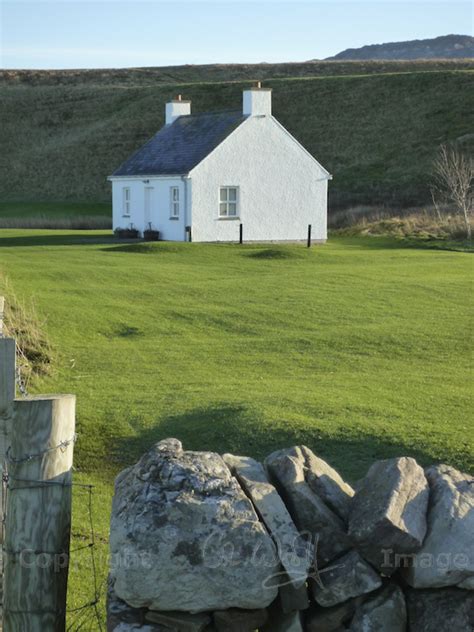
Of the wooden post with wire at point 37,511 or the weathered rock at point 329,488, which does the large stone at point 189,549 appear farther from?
the weathered rock at point 329,488

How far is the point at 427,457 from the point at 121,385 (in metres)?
5.21

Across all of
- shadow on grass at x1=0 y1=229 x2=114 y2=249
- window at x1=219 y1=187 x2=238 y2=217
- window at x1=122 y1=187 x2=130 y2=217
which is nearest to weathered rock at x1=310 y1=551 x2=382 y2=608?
shadow on grass at x1=0 y1=229 x2=114 y2=249

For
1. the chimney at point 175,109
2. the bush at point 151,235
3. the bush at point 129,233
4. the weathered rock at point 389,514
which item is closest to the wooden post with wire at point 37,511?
the weathered rock at point 389,514

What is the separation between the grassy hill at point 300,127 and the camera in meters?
76.4

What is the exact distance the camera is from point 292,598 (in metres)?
5.79

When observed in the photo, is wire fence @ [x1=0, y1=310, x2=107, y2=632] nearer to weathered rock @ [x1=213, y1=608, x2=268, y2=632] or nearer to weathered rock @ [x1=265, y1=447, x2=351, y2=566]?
weathered rock @ [x1=213, y1=608, x2=268, y2=632]

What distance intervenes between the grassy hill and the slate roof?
1878 centimetres

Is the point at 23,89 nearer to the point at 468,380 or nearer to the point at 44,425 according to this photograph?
the point at 468,380

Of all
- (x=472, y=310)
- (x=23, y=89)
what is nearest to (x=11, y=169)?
(x=23, y=89)

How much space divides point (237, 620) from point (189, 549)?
509 millimetres

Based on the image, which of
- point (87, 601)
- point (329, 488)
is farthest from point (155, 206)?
point (329, 488)

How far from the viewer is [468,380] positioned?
16172 mm

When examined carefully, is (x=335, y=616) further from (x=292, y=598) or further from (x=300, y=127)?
(x=300, y=127)

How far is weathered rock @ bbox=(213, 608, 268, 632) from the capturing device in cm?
573
